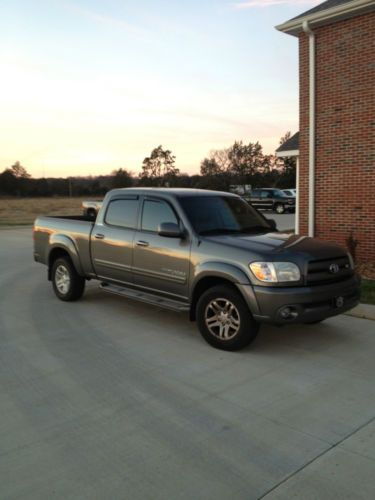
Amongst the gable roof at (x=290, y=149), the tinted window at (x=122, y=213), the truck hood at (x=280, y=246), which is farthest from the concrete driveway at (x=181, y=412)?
the gable roof at (x=290, y=149)

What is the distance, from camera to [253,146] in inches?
2186

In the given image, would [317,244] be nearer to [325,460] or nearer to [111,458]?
[325,460]

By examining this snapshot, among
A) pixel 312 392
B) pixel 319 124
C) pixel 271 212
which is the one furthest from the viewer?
pixel 271 212

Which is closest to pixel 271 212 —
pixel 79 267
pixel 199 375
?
pixel 79 267

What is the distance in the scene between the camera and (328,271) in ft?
17.1

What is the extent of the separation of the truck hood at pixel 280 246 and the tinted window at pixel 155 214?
0.74 meters

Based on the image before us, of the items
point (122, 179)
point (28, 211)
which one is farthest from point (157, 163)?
point (28, 211)

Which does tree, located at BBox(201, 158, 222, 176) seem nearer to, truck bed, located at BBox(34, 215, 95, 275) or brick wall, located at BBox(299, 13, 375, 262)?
brick wall, located at BBox(299, 13, 375, 262)

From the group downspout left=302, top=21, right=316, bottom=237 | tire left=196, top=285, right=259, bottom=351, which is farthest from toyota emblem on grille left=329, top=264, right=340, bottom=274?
downspout left=302, top=21, right=316, bottom=237

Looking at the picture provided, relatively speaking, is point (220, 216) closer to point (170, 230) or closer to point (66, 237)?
point (170, 230)

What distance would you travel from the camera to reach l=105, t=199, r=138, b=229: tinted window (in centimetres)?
659

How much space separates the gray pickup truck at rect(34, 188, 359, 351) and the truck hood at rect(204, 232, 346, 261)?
0.01 meters

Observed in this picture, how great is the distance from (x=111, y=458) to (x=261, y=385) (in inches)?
66.8

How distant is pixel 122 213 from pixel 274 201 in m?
27.0
